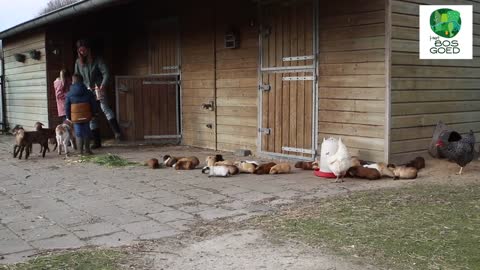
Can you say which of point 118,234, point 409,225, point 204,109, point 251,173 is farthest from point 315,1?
point 118,234

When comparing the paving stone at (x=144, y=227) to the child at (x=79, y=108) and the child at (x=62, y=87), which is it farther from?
the child at (x=62, y=87)

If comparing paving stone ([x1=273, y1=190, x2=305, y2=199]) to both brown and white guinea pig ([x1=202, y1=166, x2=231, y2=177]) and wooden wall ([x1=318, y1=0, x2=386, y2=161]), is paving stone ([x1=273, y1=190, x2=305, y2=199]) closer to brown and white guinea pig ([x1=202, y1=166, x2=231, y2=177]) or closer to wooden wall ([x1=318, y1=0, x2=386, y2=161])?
brown and white guinea pig ([x1=202, y1=166, x2=231, y2=177])

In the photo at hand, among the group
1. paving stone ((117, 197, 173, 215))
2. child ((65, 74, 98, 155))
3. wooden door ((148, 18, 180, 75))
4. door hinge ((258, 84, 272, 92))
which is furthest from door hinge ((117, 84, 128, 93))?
paving stone ((117, 197, 173, 215))

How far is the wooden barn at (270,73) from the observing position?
7254 mm

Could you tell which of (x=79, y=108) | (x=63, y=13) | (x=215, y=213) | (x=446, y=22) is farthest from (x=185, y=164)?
(x=63, y=13)

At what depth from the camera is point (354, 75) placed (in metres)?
7.45

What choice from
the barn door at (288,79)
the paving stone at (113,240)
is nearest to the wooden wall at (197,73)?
the barn door at (288,79)

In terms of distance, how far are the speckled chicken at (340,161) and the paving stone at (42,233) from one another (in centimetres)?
341

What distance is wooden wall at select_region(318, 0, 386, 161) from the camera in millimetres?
7152

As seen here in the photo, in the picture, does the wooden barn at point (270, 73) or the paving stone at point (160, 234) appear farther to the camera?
the wooden barn at point (270, 73)

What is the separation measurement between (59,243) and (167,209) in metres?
1.36

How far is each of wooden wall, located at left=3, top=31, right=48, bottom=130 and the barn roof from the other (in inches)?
13.4

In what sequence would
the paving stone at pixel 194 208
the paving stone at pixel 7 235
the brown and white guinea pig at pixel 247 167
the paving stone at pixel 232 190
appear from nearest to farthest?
1. the paving stone at pixel 7 235
2. the paving stone at pixel 194 208
3. the paving stone at pixel 232 190
4. the brown and white guinea pig at pixel 247 167

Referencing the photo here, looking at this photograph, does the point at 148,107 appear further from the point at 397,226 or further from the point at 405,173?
the point at 397,226
